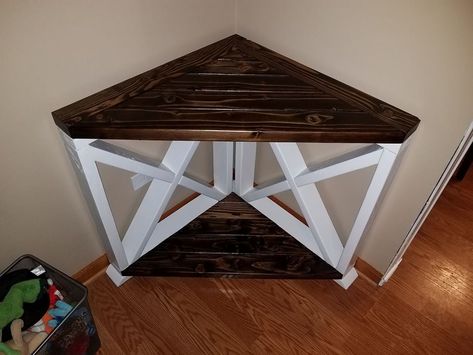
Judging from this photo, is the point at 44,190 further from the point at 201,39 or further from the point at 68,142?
the point at 201,39

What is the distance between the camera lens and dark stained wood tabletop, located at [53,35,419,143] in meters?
0.87

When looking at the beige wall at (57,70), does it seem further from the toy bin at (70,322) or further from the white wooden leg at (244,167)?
the white wooden leg at (244,167)

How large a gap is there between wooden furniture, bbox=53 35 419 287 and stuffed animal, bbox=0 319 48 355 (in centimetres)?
32

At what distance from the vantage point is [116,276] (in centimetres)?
136

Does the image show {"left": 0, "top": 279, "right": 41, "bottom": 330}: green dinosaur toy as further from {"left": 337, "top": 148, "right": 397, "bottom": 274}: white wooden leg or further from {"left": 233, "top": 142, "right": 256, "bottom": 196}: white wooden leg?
{"left": 337, "top": 148, "right": 397, "bottom": 274}: white wooden leg

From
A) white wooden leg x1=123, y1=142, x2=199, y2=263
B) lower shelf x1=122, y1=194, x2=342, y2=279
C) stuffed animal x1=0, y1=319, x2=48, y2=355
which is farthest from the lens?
lower shelf x1=122, y1=194, x2=342, y2=279

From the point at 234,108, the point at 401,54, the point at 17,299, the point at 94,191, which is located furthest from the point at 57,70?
the point at 401,54

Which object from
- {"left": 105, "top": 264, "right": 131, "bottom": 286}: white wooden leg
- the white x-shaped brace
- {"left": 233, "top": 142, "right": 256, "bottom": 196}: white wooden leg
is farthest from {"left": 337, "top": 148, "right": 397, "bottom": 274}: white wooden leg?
{"left": 105, "top": 264, "right": 131, "bottom": 286}: white wooden leg

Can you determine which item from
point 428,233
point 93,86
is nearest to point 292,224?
point 428,233

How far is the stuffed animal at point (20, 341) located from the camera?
92 centimetres

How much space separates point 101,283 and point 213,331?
47cm

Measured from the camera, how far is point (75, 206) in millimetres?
1177

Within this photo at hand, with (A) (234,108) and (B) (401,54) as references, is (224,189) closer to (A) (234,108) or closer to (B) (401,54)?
(A) (234,108)

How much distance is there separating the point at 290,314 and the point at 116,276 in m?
0.66
